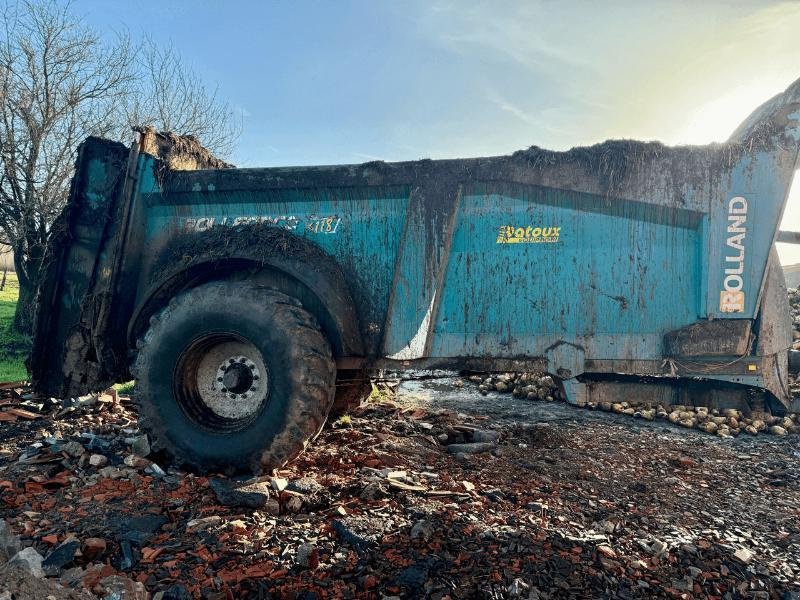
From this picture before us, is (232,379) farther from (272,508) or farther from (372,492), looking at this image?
(372,492)

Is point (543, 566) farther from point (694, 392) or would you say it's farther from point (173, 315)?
point (173, 315)

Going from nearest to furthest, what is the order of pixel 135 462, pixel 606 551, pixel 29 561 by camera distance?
1. pixel 29 561
2. pixel 606 551
3. pixel 135 462

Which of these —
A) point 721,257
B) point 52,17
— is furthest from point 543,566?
point 52,17

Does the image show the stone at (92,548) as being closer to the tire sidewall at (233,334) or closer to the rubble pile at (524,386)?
the tire sidewall at (233,334)

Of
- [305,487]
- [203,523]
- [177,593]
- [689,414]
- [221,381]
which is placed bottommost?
[177,593]

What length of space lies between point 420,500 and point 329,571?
0.82 m

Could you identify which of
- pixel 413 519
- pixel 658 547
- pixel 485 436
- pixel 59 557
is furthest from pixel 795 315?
pixel 59 557

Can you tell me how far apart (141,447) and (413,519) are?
2.12m

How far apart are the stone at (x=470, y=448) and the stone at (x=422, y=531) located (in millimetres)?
1499

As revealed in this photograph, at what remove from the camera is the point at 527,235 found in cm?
368

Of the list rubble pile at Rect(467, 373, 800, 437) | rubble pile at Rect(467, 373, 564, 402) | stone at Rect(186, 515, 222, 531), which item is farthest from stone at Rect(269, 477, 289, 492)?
rubble pile at Rect(467, 373, 564, 402)

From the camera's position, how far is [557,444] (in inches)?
185

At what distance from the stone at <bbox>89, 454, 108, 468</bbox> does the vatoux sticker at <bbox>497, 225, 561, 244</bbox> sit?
10.2ft

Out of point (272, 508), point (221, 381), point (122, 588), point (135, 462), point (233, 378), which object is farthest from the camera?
point (221, 381)
